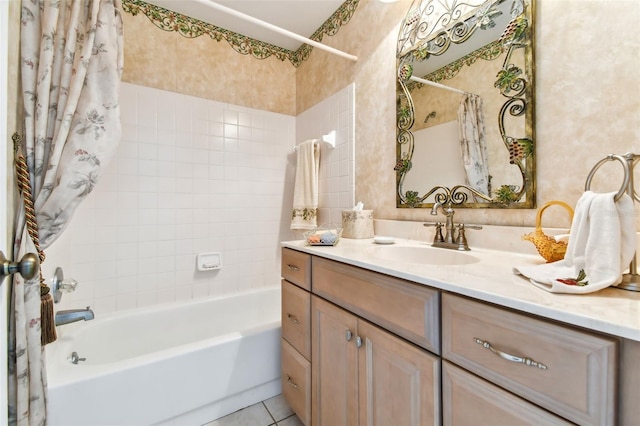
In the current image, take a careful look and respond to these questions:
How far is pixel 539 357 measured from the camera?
51cm

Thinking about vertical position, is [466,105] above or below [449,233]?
Result: above

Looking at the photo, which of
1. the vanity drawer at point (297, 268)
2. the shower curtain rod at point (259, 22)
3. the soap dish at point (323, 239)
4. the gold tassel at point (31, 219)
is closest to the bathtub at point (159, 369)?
the gold tassel at point (31, 219)

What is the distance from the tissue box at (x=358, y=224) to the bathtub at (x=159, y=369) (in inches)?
26.3

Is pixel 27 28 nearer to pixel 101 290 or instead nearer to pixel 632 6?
pixel 101 290

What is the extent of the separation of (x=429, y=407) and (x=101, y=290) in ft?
6.26

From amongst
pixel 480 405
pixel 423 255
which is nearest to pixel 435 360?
pixel 480 405

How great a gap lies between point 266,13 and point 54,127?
5.16 ft

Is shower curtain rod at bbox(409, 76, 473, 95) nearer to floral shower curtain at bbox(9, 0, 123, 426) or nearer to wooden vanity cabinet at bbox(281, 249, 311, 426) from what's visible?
wooden vanity cabinet at bbox(281, 249, 311, 426)

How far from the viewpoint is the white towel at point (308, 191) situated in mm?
2025

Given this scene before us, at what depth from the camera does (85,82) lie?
Answer: 99 centimetres

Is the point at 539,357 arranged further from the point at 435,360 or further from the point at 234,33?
the point at 234,33

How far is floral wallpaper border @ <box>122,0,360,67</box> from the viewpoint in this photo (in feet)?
5.94

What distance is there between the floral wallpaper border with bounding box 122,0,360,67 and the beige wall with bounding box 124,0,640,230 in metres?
0.05

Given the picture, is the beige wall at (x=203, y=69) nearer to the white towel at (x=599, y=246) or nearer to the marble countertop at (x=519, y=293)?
the marble countertop at (x=519, y=293)
